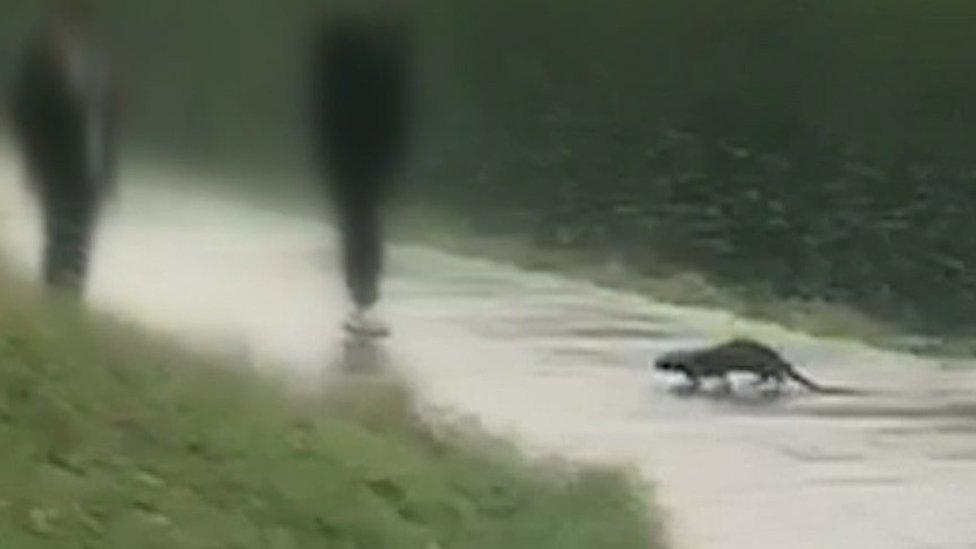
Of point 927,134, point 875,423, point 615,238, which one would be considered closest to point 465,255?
point 615,238

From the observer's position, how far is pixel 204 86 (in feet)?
43.2

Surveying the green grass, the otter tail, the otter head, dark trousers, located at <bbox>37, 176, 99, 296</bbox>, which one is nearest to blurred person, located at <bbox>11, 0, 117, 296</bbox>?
dark trousers, located at <bbox>37, 176, 99, 296</bbox>

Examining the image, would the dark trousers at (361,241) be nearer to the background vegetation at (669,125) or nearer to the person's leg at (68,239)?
the background vegetation at (669,125)

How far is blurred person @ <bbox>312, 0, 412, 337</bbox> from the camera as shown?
33.8 ft

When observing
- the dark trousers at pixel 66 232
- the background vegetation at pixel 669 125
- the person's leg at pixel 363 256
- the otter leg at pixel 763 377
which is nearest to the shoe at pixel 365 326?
the person's leg at pixel 363 256

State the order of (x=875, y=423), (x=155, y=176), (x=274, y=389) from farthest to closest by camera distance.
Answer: (x=155, y=176) → (x=875, y=423) → (x=274, y=389)

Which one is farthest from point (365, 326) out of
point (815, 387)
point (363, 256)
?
point (363, 256)

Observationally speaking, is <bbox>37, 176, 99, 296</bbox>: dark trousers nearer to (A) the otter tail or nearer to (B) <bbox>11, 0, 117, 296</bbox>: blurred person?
(B) <bbox>11, 0, 117, 296</bbox>: blurred person

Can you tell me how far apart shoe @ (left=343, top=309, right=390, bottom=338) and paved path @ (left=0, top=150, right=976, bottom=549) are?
0.05 m

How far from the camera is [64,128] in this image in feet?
27.8

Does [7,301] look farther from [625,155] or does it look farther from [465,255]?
[625,155]

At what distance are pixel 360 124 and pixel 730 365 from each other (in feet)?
9.94

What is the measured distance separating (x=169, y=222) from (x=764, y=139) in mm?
4888

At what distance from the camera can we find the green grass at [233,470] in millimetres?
4789
